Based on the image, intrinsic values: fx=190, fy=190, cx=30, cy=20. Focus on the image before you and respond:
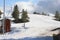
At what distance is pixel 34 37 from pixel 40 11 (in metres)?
0.57

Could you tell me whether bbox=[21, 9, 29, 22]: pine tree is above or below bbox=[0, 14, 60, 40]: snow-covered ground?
above

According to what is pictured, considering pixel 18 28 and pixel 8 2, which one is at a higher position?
pixel 8 2

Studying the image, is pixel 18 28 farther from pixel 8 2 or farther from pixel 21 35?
pixel 8 2

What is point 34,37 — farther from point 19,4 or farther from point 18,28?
point 19,4

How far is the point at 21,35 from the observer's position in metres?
3.90

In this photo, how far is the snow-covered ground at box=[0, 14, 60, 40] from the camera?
389 centimetres

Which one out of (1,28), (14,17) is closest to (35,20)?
(14,17)

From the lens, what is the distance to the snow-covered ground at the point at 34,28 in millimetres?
3891

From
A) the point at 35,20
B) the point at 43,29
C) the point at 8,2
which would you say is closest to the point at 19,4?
the point at 8,2

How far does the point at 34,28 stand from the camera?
3.93 m

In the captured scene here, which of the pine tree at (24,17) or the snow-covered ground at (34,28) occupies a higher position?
the pine tree at (24,17)

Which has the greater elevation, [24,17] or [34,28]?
[24,17]

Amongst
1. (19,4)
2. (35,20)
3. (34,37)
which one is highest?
(19,4)

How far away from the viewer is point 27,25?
3.96 m
